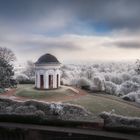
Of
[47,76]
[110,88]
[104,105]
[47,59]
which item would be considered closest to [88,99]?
[104,105]

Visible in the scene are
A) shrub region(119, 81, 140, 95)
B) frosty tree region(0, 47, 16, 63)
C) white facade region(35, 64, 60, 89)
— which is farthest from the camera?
frosty tree region(0, 47, 16, 63)

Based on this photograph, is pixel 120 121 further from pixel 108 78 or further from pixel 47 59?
pixel 47 59

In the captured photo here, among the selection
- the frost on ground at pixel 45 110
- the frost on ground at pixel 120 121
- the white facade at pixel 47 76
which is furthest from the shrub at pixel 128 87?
the white facade at pixel 47 76

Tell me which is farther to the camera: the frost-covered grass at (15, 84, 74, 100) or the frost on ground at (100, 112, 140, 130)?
the frost-covered grass at (15, 84, 74, 100)

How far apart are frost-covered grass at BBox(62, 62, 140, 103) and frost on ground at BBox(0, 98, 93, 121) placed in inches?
13.8

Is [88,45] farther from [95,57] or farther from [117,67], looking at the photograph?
[117,67]

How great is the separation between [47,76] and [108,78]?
2.76 ft

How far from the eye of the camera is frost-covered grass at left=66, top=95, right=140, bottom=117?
3.43 m

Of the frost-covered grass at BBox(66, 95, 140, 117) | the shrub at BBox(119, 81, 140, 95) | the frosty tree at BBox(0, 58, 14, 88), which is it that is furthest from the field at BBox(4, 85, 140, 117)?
the frosty tree at BBox(0, 58, 14, 88)

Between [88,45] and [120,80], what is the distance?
66cm

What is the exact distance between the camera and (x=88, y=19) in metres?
3.60

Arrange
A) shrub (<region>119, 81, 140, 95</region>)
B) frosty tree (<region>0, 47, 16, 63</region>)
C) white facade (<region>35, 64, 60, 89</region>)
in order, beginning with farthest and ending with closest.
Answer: frosty tree (<region>0, 47, 16, 63</region>), white facade (<region>35, 64, 60, 89</region>), shrub (<region>119, 81, 140, 95</region>)

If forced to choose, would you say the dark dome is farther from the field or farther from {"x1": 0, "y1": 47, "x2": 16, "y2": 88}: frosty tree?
{"x1": 0, "y1": 47, "x2": 16, "y2": 88}: frosty tree

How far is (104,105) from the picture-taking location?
3518 millimetres
